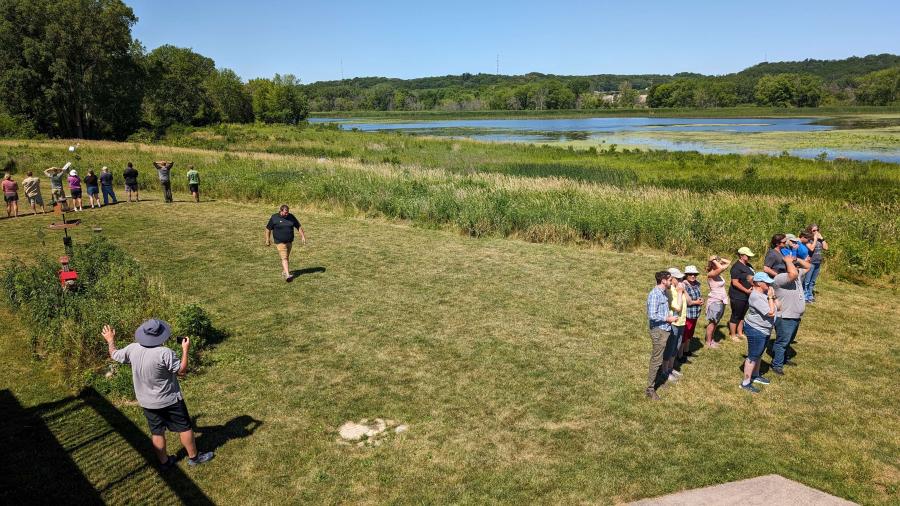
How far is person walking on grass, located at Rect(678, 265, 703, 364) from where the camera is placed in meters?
8.22

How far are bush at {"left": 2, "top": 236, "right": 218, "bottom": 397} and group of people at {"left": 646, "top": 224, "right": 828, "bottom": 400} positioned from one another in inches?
285

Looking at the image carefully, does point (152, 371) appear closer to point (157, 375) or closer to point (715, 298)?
point (157, 375)

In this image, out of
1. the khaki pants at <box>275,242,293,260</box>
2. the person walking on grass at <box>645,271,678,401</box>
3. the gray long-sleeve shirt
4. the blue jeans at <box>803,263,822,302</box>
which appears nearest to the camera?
the gray long-sleeve shirt

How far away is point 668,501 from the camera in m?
5.69

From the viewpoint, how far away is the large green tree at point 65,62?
181 feet

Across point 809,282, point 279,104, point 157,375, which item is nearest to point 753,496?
point 157,375

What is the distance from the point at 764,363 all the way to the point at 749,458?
3.35 m

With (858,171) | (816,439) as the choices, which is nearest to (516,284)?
(816,439)

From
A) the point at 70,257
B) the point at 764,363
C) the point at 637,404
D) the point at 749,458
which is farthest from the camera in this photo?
the point at 70,257

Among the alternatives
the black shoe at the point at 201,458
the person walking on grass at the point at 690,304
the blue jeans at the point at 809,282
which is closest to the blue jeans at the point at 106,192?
the black shoe at the point at 201,458

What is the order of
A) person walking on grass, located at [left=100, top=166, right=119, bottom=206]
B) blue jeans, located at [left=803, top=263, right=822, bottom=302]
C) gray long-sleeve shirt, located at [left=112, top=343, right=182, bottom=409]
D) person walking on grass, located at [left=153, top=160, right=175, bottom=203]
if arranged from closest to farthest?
gray long-sleeve shirt, located at [left=112, top=343, right=182, bottom=409] < blue jeans, located at [left=803, top=263, right=822, bottom=302] < person walking on grass, located at [left=100, top=166, right=119, bottom=206] < person walking on grass, located at [left=153, top=160, right=175, bottom=203]

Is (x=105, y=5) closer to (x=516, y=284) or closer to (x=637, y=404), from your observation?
(x=516, y=284)

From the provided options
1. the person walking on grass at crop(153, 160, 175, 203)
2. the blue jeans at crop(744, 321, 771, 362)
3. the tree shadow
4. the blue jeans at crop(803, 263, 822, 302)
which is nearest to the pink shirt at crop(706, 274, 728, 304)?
the blue jeans at crop(744, 321, 771, 362)

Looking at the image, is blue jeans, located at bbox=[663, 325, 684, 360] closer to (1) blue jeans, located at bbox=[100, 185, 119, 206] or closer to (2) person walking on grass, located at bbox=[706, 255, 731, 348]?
(2) person walking on grass, located at bbox=[706, 255, 731, 348]
